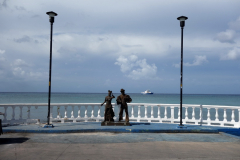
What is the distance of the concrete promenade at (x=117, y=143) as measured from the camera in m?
6.69

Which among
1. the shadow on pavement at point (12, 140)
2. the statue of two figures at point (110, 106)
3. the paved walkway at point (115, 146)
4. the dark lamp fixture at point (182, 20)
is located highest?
the dark lamp fixture at point (182, 20)

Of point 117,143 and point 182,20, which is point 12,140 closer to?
point 117,143

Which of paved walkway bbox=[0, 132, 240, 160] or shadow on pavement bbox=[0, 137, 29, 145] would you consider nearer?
paved walkway bbox=[0, 132, 240, 160]

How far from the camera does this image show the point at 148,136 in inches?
387

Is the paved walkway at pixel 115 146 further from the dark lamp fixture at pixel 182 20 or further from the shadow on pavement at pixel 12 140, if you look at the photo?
the dark lamp fixture at pixel 182 20

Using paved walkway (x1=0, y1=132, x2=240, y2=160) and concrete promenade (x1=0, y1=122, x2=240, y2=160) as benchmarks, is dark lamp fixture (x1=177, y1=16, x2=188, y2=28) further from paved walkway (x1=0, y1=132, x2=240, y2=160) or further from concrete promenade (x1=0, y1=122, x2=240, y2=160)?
paved walkway (x1=0, y1=132, x2=240, y2=160)

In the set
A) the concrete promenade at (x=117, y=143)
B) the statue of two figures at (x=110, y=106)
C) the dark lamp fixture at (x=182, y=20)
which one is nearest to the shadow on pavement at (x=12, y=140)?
the concrete promenade at (x=117, y=143)

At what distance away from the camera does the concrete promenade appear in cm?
669

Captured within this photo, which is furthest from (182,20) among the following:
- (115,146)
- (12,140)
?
(12,140)

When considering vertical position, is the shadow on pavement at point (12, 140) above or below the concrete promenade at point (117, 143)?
below

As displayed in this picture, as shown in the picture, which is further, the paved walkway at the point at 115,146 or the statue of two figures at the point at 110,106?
the statue of two figures at the point at 110,106

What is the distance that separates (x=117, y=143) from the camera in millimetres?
A: 8336

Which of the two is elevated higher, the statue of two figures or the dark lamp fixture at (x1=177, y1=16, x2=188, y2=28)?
the dark lamp fixture at (x1=177, y1=16, x2=188, y2=28)

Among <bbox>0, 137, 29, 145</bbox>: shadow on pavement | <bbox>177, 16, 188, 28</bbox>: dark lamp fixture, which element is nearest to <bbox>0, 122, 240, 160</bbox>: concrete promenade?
<bbox>0, 137, 29, 145</bbox>: shadow on pavement
